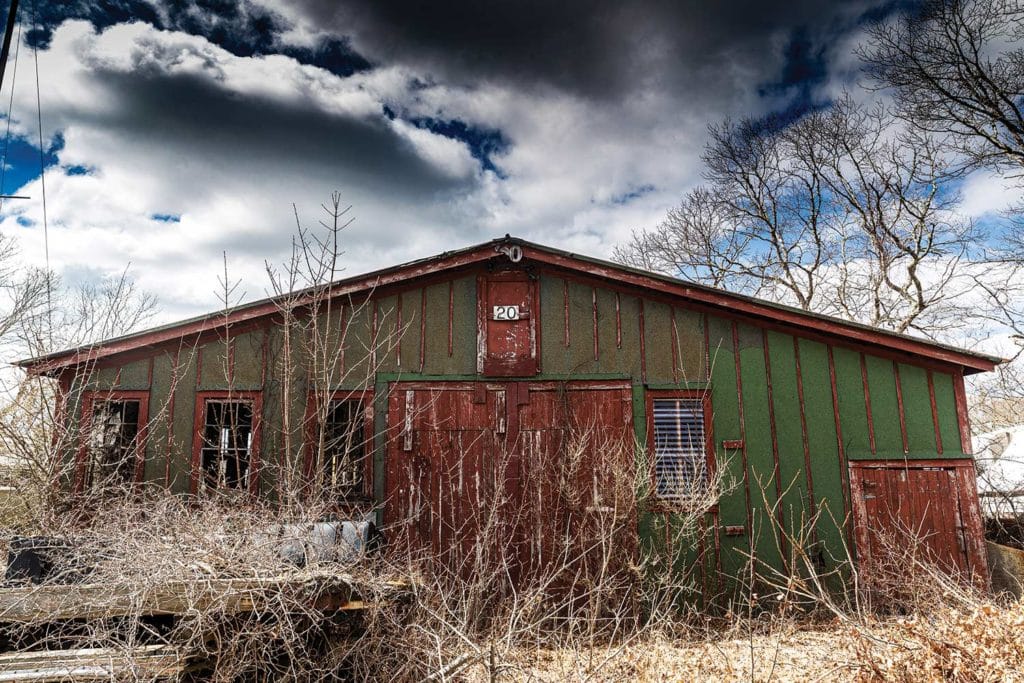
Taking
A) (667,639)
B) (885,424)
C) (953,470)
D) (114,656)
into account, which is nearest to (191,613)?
(114,656)

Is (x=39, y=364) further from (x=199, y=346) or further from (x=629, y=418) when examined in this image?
(x=629, y=418)

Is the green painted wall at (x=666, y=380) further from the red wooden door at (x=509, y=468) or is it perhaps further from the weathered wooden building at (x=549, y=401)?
the red wooden door at (x=509, y=468)

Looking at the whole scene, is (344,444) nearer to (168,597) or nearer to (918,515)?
(168,597)

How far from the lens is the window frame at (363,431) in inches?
340

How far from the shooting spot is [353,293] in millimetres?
9141

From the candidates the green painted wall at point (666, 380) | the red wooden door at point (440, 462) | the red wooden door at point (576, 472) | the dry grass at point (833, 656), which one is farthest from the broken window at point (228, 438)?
the dry grass at point (833, 656)

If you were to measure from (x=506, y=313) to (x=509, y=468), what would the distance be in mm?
2078

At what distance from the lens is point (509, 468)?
8.79 meters

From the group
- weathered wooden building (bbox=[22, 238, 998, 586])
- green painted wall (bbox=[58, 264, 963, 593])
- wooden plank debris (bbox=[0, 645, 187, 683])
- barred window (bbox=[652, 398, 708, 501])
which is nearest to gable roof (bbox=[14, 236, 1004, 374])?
weathered wooden building (bbox=[22, 238, 998, 586])

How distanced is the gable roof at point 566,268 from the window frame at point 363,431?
130cm

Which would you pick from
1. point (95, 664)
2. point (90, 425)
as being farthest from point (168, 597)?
point (90, 425)

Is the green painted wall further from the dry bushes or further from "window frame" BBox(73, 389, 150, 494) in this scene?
the dry bushes

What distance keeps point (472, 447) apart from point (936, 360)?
20.3 ft

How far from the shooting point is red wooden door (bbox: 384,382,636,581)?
28.2 feet
